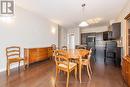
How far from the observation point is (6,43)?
3.79 metres

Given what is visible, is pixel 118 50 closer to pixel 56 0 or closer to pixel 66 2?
pixel 66 2

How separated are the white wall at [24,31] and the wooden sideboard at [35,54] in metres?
0.38

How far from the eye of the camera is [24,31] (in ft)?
15.0

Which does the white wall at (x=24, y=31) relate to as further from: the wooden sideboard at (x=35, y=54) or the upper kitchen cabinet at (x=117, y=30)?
the upper kitchen cabinet at (x=117, y=30)

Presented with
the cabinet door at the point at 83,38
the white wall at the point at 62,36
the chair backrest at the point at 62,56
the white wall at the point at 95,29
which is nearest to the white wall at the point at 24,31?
the chair backrest at the point at 62,56

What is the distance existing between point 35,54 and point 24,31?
1172mm

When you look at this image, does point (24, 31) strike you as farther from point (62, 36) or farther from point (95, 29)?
point (95, 29)

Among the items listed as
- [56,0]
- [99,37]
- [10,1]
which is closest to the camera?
[10,1]

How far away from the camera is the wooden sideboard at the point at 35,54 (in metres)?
4.32

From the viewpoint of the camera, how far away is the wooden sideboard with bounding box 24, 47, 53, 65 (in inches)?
170

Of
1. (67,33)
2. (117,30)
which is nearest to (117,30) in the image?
(117,30)

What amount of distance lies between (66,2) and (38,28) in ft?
8.11

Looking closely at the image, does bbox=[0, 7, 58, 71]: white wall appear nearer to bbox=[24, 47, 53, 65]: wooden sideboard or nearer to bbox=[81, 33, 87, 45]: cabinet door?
bbox=[24, 47, 53, 65]: wooden sideboard

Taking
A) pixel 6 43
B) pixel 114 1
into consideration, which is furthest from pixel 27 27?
pixel 114 1
